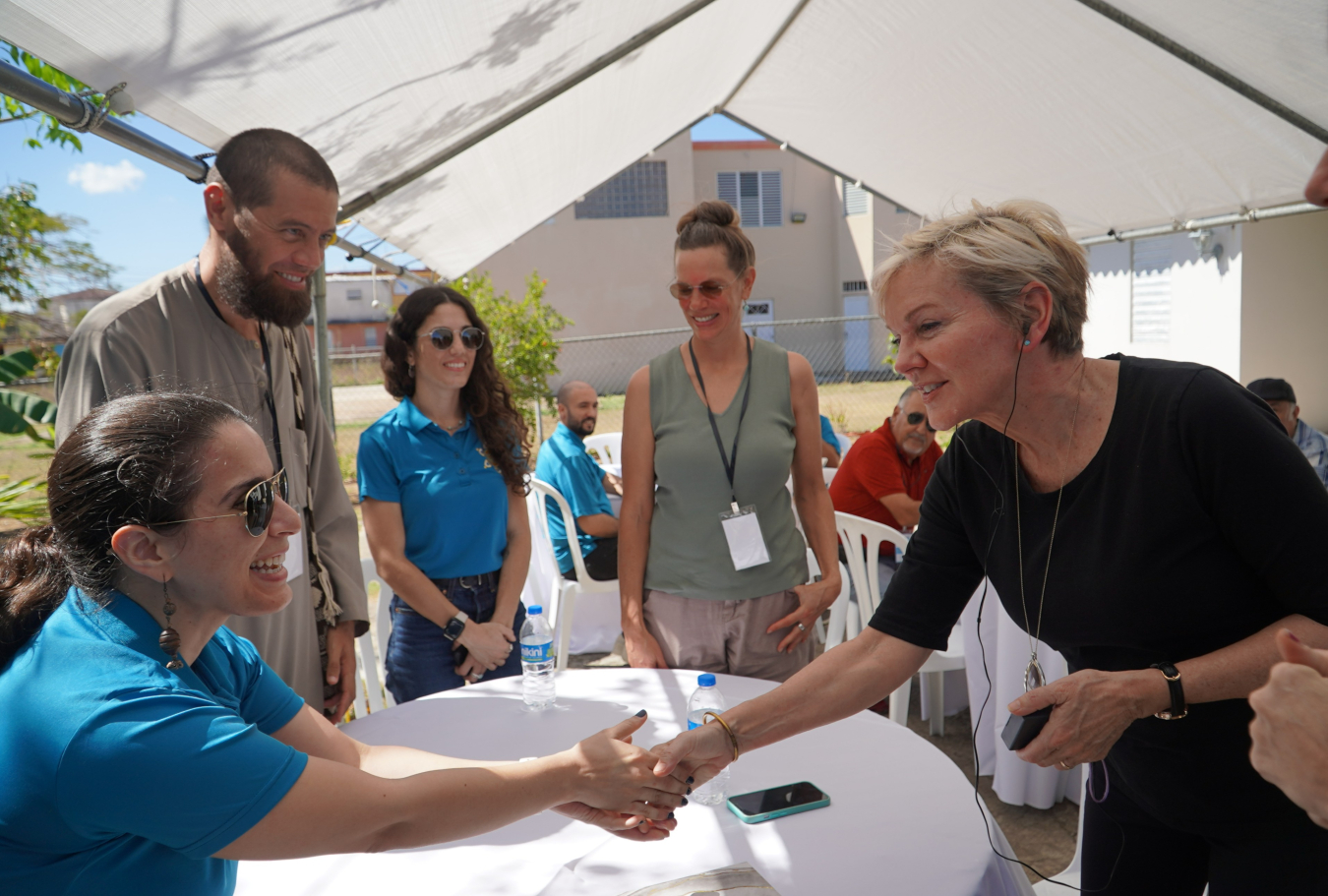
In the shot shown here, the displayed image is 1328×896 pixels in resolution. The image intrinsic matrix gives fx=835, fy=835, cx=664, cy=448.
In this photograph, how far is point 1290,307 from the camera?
9055 millimetres

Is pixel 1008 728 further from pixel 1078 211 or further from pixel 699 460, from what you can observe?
pixel 1078 211

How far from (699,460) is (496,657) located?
99 cm

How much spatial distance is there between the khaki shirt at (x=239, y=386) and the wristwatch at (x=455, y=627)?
0.98ft

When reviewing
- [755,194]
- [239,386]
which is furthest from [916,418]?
[755,194]

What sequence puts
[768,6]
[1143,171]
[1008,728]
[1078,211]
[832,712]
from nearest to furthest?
[1008,728]
[832,712]
[768,6]
[1143,171]
[1078,211]

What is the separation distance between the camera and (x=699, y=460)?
256 cm

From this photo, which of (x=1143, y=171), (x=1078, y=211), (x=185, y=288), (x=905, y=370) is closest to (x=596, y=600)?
(x=185, y=288)

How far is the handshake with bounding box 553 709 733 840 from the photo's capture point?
1.60 metres

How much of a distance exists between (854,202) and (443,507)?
21788 mm

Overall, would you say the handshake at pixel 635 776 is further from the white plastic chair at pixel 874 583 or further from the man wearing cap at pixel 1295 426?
the man wearing cap at pixel 1295 426

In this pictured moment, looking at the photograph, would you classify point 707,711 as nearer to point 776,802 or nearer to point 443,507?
point 776,802

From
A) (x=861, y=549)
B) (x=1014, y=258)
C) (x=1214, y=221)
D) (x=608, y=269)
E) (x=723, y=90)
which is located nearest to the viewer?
(x=1014, y=258)

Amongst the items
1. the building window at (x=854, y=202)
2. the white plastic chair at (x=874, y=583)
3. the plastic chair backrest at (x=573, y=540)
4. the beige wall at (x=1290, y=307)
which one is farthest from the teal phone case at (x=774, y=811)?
the building window at (x=854, y=202)

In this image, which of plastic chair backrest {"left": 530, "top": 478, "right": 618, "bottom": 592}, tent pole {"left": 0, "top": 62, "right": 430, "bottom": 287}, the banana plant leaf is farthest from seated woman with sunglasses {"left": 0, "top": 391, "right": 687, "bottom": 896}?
Result: the banana plant leaf
